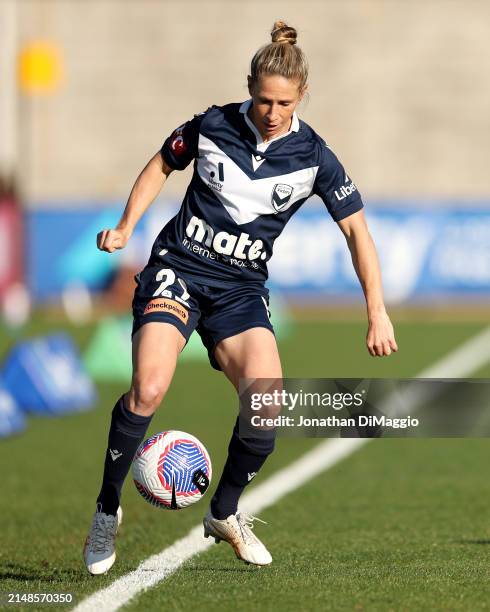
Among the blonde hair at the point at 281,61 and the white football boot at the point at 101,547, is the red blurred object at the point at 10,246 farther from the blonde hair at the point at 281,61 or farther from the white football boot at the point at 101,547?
the blonde hair at the point at 281,61

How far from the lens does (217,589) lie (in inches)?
214

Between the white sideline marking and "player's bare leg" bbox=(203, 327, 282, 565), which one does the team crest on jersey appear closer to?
"player's bare leg" bbox=(203, 327, 282, 565)

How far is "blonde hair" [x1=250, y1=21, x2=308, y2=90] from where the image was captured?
5555 millimetres

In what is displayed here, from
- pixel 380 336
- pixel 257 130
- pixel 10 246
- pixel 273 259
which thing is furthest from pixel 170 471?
pixel 10 246

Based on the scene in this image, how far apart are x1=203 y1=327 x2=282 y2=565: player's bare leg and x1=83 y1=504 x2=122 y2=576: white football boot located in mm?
550

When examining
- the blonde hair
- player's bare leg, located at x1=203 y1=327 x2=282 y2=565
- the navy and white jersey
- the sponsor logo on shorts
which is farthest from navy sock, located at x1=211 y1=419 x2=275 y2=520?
the blonde hair

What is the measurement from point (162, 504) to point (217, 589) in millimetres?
607

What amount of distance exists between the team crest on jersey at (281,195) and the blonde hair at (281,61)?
47cm

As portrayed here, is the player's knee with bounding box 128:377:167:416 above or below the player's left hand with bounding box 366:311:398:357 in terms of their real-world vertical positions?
below

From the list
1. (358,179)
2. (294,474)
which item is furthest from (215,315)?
(358,179)

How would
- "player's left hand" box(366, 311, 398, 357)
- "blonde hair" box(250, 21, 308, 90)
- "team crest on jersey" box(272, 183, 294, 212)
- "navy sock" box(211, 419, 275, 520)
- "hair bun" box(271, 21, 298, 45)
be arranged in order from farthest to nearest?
"navy sock" box(211, 419, 275, 520) → "team crest on jersey" box(272, 183, 294, 212) → "player's left hand" box(366, 311, 398, 357) → "hair bun" box(271, 21, 298, 45) → "blonde hair" box(250, 21, 308, 90)

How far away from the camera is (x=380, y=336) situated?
5.79 m

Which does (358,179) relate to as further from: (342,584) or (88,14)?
(342,584)

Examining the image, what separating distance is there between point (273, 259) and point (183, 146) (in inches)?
706
